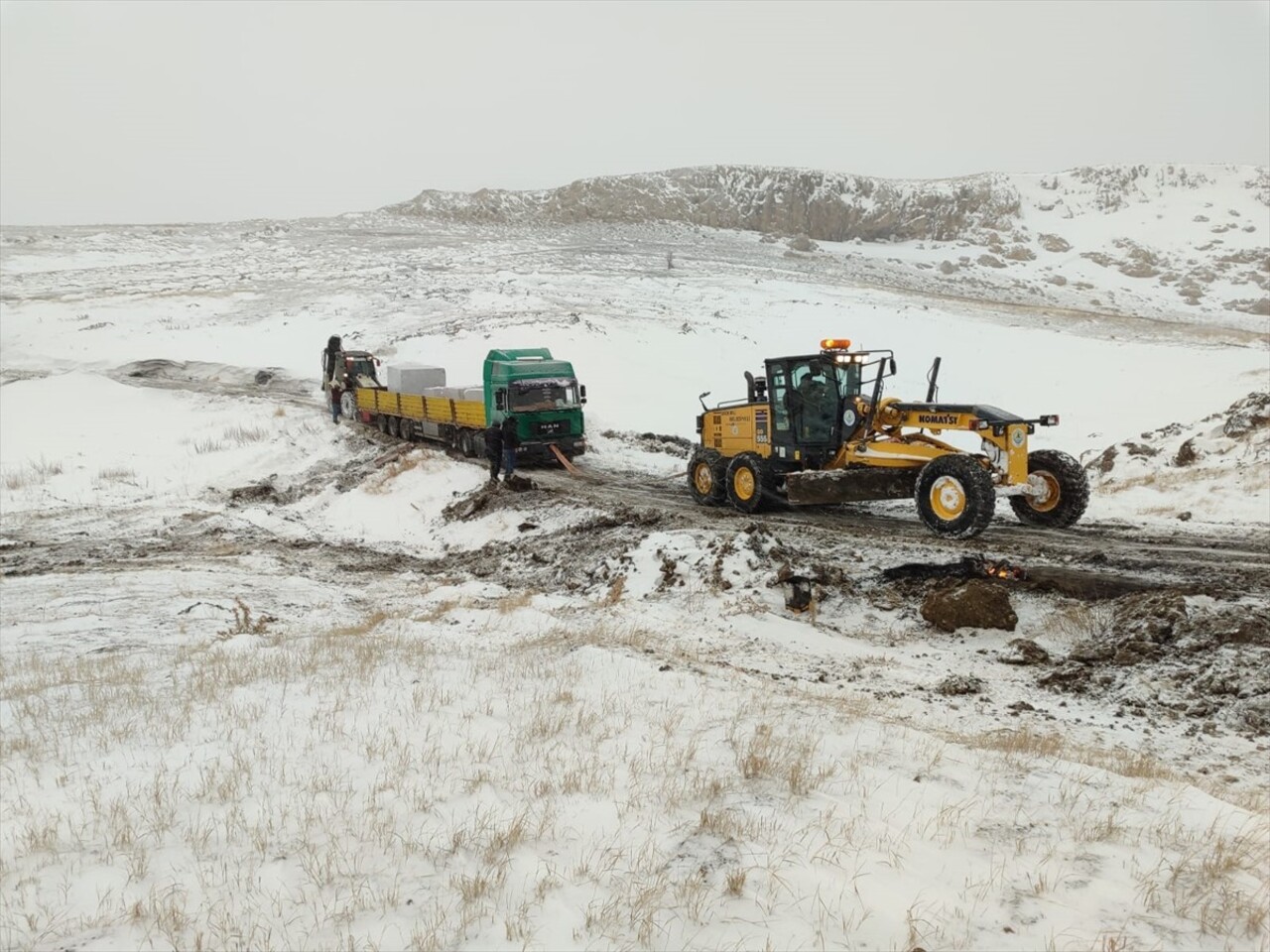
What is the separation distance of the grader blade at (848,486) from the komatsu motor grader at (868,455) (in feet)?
0.05

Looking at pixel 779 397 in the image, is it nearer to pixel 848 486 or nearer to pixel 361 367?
pixel 848 486

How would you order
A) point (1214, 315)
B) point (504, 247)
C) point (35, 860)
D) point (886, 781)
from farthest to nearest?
point (504, 247) < point (1214, 315) < point (886, 781) < point (35, 860)

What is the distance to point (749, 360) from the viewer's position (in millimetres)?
35781

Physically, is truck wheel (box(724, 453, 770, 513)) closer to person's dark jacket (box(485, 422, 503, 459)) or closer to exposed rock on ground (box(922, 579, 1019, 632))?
exposed rock on ground (box(922, 579, 1019, 632))

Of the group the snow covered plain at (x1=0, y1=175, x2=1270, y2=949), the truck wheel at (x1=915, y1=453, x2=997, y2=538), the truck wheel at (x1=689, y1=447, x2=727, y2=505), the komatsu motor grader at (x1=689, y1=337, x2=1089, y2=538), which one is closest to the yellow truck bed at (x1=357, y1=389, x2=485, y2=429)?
the snow covered plain at (x1=0, y1=175, x2=1270, y2=949)

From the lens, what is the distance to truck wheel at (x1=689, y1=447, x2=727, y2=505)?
615 inches

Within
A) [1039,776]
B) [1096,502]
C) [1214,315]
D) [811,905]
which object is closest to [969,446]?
[1096,502]

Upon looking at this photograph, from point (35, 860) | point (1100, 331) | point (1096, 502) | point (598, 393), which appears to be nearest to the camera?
point (35, 860)

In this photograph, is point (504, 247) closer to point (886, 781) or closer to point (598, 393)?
point (598, 393)

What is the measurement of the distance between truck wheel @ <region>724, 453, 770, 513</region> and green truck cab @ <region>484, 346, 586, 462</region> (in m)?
6.67

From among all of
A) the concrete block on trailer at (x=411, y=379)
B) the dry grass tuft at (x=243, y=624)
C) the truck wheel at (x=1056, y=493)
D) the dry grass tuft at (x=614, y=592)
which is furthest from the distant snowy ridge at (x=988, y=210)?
the dry grass tuft at (x=243, y=624)

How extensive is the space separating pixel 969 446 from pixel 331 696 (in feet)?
69.0

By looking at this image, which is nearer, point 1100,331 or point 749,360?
point 749,360

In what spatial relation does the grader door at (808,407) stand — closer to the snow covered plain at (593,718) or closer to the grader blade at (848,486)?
the grader blade at (848,486)
